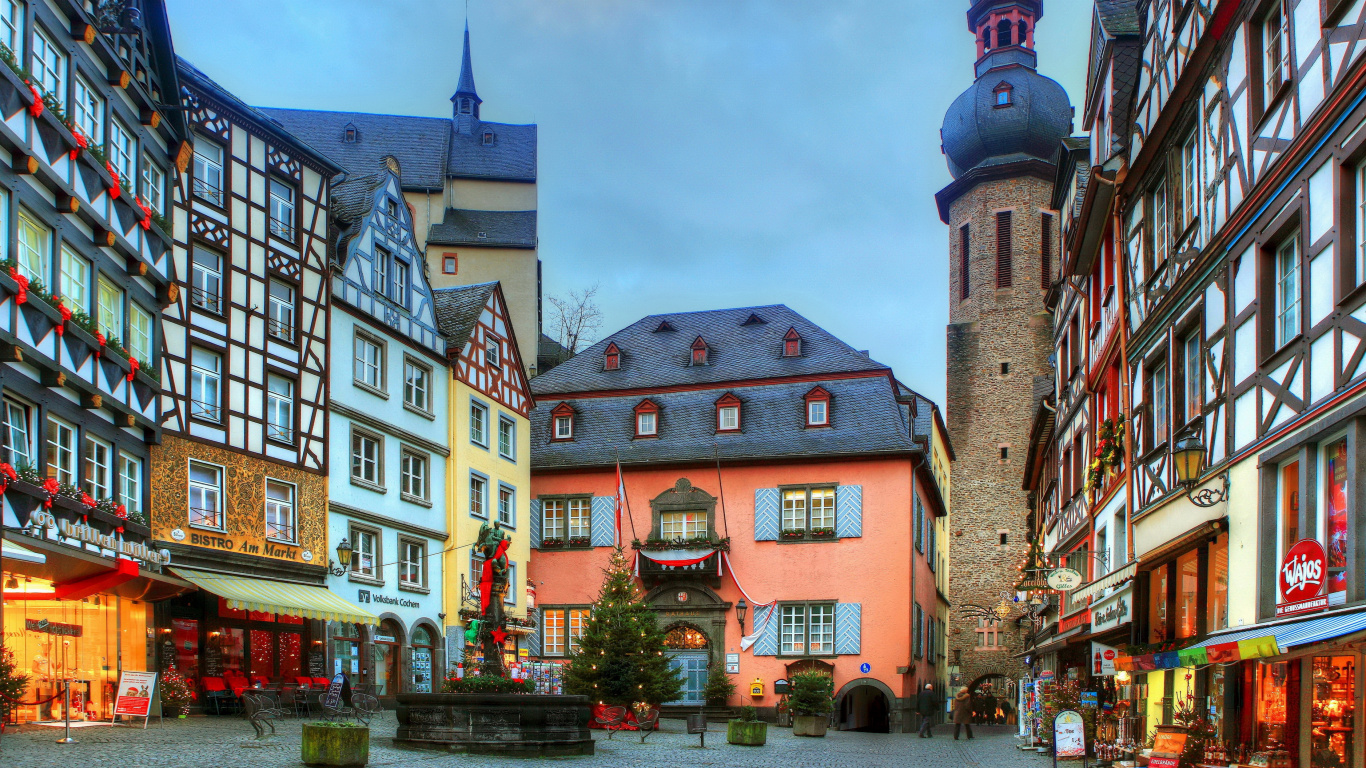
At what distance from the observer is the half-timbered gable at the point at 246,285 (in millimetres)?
24516

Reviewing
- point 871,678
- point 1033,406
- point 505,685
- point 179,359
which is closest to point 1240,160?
point 505,685

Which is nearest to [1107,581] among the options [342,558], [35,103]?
[342,558]

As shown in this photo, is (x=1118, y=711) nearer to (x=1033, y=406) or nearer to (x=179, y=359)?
(x=179, y=359)

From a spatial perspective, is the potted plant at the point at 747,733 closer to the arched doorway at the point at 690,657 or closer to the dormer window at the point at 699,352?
the arched doorway at the point at 690,657

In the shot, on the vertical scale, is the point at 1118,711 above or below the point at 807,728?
above

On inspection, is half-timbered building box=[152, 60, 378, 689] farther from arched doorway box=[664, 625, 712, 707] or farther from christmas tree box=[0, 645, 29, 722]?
arched doorway box=[664, 625, 712, 707]

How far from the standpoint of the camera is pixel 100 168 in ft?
66.6

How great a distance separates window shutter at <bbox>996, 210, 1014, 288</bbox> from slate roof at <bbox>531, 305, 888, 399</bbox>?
1167 cm

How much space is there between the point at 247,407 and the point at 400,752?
32.8 feet

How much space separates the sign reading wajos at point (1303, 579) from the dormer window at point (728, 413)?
92.8 ft

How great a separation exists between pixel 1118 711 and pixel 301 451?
15870 mm

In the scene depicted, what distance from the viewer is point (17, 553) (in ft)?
54.5

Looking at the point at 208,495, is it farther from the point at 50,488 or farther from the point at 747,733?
the point at 747,733

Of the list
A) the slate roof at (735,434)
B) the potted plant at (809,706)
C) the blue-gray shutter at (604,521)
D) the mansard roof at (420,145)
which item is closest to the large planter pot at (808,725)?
the potted plant at (809,706)
